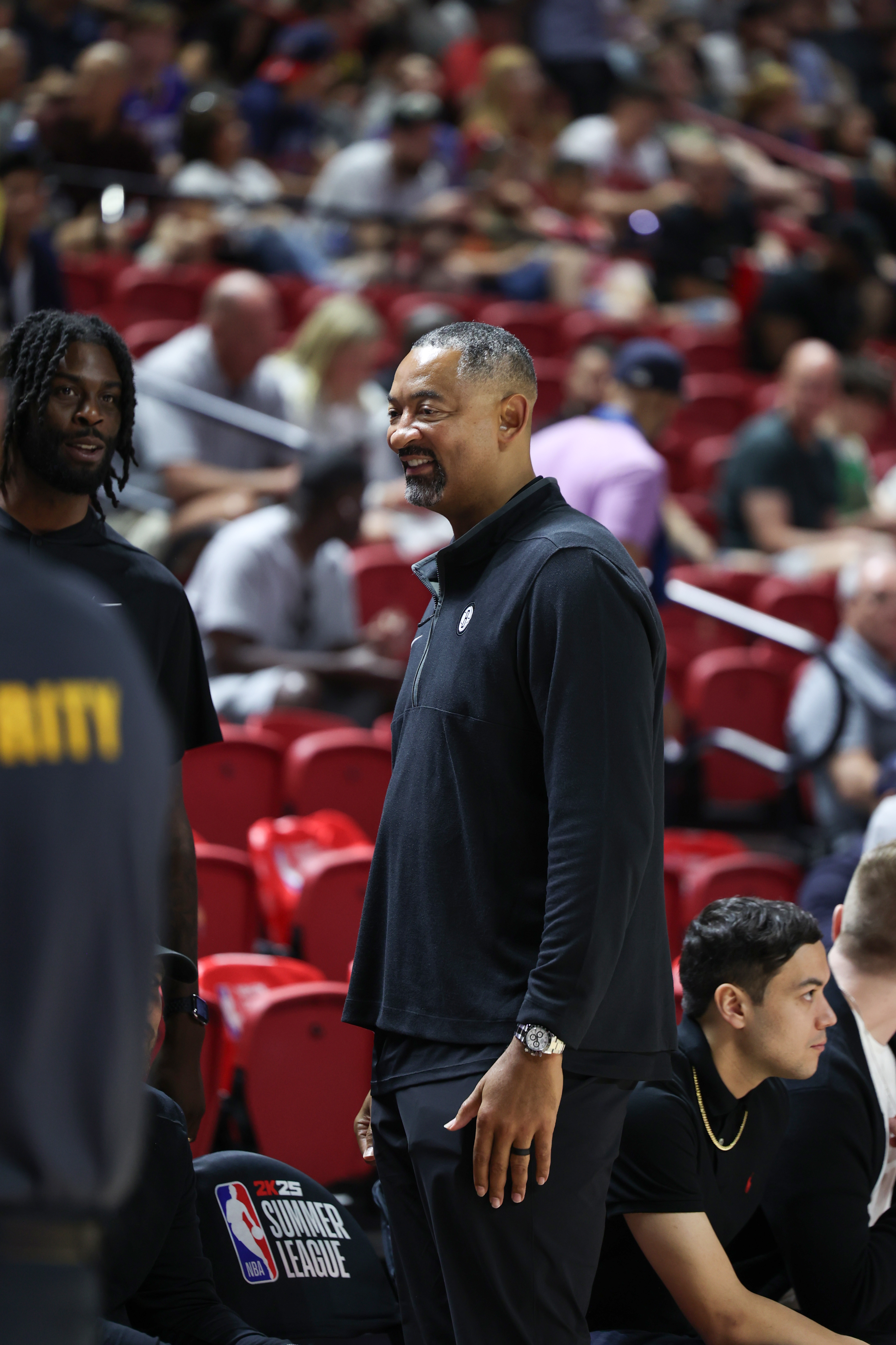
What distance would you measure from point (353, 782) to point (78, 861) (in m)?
2.85

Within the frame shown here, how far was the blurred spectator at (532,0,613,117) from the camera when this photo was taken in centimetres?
1065

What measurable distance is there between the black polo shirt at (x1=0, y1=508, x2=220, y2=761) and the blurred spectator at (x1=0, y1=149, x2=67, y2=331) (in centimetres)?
318

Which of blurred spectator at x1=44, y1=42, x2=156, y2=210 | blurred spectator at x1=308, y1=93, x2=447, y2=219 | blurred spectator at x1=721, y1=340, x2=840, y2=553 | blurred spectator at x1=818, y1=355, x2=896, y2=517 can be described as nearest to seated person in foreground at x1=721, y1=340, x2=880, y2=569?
blurred spectator at x1=721, y1=340, x2=840, y2=553

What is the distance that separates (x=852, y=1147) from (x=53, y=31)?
758 cm

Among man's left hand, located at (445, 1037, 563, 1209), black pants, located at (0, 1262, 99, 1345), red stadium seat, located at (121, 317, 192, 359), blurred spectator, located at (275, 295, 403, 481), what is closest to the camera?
black pants, located at (0, 1262, 99, 1345)

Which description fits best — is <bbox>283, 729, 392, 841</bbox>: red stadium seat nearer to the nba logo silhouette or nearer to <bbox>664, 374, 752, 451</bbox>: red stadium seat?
the nba logo silhouette

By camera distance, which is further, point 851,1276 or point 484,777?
point 851,1276

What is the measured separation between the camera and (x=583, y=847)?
1605 mm

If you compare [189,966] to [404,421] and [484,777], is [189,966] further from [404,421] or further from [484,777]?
[404,421]

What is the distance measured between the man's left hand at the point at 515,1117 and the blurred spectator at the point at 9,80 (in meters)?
5.71

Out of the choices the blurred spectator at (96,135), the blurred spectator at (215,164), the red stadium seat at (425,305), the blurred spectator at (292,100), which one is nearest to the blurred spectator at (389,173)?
the blurred spectator at (215,164)

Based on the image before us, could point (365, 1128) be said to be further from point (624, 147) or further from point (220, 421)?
point (624, 147)

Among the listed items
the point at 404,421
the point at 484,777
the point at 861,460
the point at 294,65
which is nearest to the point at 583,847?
the point at 484,777

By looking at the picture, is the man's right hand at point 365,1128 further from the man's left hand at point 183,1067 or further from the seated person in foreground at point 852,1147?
the seated person in foreground at point 852,1147
